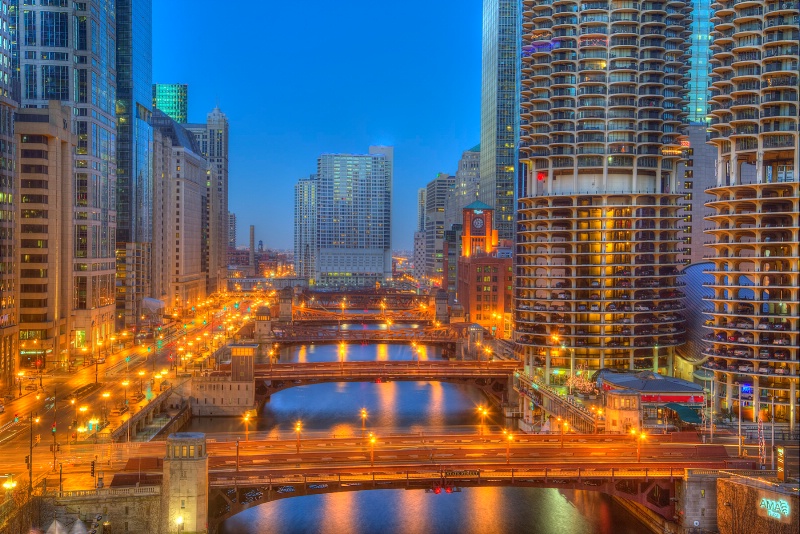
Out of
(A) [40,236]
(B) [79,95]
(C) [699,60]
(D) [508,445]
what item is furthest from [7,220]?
(C) [699,60]


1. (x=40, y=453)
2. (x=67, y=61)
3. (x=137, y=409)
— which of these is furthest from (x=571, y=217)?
(x=67, y=61)

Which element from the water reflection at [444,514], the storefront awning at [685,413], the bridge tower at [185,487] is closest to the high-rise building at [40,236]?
the water reflection at [444,514]

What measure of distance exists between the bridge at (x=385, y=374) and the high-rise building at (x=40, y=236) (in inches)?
1294

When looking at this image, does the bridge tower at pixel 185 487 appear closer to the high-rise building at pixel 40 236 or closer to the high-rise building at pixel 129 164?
the high-rise building at pixel 40 236

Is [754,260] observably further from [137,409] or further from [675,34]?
[137,409]

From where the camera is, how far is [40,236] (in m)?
132

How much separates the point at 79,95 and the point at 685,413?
111159mm

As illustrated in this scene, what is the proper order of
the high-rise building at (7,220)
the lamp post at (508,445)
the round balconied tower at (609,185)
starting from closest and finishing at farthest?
the lamp post at (508,445) → the high-rise building at (7,220) → the round balconied tower at (609,185)

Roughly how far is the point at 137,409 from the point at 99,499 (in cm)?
3750

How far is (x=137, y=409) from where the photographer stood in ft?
331

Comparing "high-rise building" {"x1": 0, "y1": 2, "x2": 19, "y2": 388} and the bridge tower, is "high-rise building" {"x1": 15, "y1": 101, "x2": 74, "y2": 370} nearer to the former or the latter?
"high-rise building" {"x1": 0, "y1": 2, "x2": 19, "y2": 388}

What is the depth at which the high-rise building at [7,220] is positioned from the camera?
108562 mm

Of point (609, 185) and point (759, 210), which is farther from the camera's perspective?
point (609, 185)

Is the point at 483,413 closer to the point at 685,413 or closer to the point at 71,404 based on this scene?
the point at 685,413
